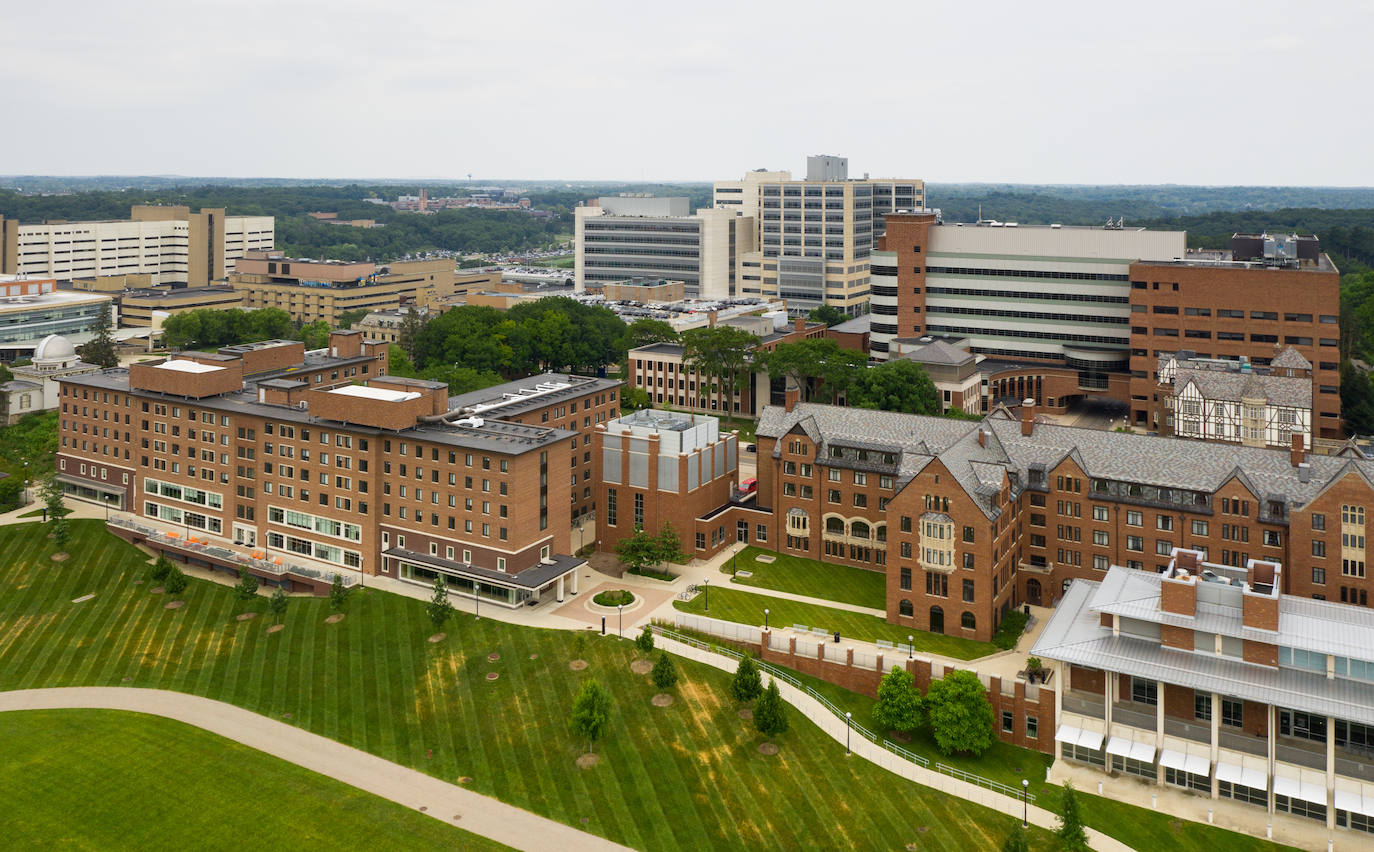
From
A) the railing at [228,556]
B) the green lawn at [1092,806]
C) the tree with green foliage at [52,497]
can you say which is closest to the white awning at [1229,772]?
the green lawn at [1092,806]

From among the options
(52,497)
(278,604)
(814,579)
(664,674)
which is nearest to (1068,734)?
(664,674)

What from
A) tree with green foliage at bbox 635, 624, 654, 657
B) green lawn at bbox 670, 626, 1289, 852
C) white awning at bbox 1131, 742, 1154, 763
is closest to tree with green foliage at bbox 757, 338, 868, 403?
tree with green foliage at bbox 635, 624, 654, 657

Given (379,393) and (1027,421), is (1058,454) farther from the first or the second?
(379,393)

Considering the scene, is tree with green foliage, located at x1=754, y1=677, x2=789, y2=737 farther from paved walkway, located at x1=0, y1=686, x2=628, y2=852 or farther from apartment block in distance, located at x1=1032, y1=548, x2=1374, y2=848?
apartment block in distance, located at x1=1032, y1=548, x2=1374, y2=848

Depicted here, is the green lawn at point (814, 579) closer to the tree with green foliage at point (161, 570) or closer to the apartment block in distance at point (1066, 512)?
the apartment block in distance at point (1066, 512)

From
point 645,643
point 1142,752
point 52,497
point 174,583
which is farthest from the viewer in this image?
point 52,497
